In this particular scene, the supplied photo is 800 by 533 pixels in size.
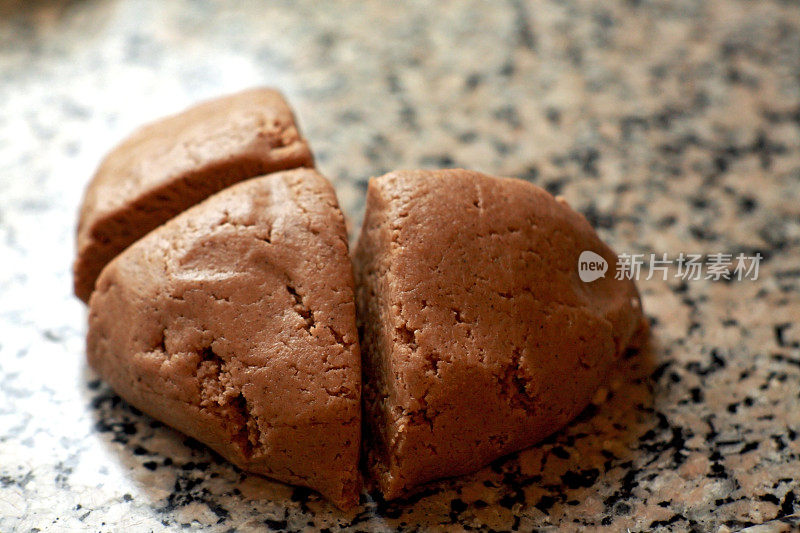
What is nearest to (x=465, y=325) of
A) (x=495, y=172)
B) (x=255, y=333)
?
(x=255, y=333)

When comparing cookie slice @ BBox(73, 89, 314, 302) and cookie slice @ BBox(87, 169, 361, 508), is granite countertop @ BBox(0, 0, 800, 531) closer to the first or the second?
cookie slice @ BBox(87, 169, 361, 508)

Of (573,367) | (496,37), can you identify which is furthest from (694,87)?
(573,367)

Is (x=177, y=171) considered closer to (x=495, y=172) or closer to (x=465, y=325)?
(x=465, y=325)

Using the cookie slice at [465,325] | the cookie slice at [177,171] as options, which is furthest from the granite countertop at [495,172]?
the cookie slice at [177,171]

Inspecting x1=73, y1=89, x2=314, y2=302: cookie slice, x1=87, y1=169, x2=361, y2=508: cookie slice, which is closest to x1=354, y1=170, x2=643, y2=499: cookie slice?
x1=87, y1=169, x2=361, y2=508: cookie slice

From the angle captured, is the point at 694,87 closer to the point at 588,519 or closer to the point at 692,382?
the point at 692,382

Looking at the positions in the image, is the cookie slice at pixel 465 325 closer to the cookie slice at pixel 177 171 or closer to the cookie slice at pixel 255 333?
the cookie slice at pixel 255 333
